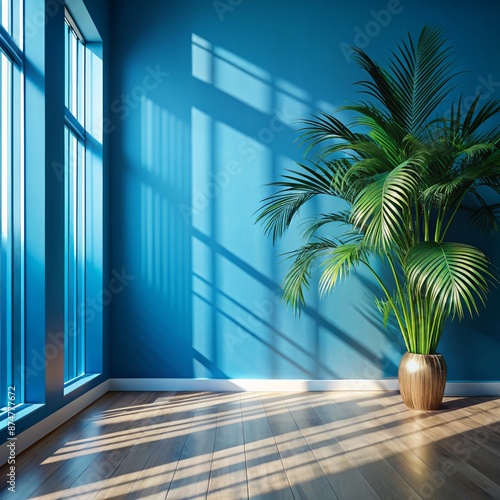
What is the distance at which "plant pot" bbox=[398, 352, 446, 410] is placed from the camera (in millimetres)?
3186

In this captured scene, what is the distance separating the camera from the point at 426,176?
9.95 feet

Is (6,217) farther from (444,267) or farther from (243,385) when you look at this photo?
(444,267)

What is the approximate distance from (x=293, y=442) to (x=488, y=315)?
1997 millimetres

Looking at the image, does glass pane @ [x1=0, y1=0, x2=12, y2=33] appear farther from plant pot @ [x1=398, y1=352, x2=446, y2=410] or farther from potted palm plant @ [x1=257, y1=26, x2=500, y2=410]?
plant pot @ [x1=398, y1=352, x2=446, y2=410]

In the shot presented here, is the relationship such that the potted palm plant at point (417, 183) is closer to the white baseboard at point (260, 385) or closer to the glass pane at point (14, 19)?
the white baseboard at point (260, 385)

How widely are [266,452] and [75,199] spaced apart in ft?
6.84

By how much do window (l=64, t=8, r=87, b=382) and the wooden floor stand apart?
42cm

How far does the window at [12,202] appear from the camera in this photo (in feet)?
8.31

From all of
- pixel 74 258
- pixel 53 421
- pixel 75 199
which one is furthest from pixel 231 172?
pixel 53 421

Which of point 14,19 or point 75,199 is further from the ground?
point 14,19

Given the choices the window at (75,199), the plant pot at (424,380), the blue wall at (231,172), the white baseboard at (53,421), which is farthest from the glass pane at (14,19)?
the plant pot at (424,380)

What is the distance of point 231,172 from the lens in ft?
12.8

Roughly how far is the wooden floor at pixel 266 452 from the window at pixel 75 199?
0.42 meters

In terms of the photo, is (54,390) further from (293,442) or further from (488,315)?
(488,315)
